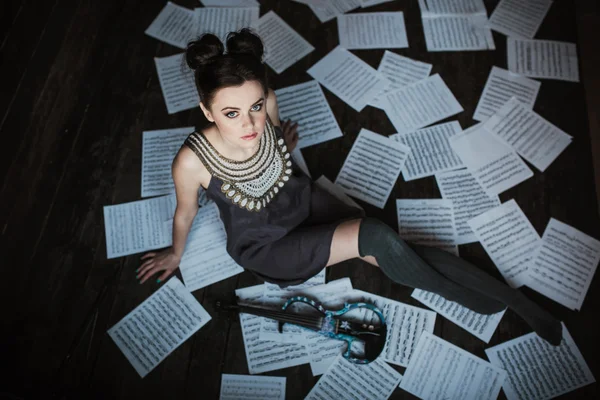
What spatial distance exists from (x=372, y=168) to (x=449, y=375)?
3.08 feet

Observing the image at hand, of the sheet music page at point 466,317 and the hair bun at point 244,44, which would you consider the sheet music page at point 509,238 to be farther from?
the hair bun at point 244,44

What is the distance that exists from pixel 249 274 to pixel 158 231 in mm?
469

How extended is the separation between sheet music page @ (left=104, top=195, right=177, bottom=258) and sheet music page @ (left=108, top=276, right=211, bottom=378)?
22 centimetres

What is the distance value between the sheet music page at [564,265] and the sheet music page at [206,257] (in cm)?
127

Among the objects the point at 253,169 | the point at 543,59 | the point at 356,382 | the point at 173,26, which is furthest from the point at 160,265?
the point at 543,59

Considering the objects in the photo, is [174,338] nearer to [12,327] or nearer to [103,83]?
[12,327]

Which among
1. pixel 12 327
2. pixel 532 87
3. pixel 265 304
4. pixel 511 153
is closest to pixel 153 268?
pixel 265 304

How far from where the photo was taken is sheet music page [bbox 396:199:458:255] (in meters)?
1.93

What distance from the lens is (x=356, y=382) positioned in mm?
1717

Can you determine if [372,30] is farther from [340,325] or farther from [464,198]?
[340,325]

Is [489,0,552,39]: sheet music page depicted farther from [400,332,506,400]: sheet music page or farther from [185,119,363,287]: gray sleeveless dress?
[400,332,506,400]: sheet music page

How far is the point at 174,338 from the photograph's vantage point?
1.83 meters

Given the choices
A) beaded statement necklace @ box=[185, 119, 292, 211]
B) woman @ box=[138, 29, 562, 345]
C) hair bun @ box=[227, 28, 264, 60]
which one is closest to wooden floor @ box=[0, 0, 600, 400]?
woman @ box=[138, 29, 562, 345]

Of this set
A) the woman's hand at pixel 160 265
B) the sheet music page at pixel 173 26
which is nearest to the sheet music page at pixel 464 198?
the woman's hand at pixel 160 265
